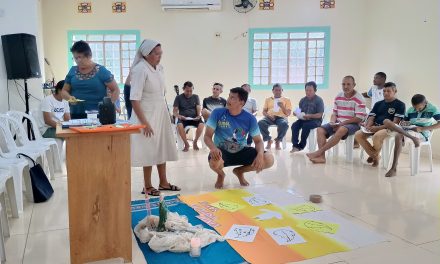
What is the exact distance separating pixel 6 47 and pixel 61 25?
7.96ft

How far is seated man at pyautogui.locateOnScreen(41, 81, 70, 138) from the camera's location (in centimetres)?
436

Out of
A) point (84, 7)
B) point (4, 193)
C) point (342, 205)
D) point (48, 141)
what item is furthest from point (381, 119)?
point (84, 7)

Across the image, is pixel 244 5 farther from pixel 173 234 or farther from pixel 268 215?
pixel 173 234

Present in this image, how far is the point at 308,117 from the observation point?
5.83 meters

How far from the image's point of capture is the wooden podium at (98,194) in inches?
78.7

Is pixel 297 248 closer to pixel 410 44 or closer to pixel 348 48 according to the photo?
pixel 410 44

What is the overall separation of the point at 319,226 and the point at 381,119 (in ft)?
8.55

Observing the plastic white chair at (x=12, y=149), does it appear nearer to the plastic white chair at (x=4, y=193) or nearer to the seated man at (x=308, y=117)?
the plastic white chair at (x=4, y=193)

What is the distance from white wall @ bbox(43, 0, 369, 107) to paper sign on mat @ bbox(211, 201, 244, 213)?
Result: 4.20 metres

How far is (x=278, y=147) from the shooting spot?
20.3 ft

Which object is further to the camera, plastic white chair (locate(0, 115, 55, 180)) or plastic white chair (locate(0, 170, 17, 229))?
plastic white chair (locate(0, 115, 55, 180))

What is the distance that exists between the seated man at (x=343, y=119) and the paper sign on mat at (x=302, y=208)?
6.23 feet

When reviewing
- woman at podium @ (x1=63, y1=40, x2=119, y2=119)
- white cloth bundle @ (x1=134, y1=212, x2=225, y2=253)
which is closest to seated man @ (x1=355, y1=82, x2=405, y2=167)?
white cloth bundle @ (x1=134, y1=212, x2=225, y2=253)

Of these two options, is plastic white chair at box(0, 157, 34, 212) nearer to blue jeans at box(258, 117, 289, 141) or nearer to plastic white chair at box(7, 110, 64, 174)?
plastic white chair at box(7, 110, 64, 174)
